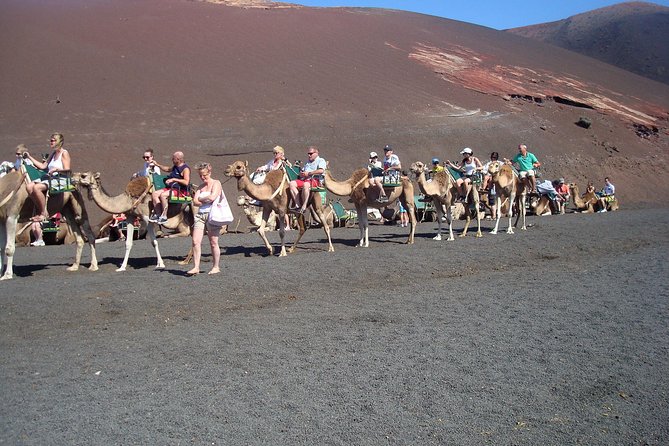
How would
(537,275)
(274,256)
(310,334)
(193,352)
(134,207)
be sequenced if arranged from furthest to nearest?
(274,256) → (134,207) → (537,275) → (310,334) → (193,352)

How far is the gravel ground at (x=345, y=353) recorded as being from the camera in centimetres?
644

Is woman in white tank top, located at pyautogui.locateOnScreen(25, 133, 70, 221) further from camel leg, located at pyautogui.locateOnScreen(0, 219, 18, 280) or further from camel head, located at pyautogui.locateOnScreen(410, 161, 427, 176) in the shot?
camel head, located at pyautogui.locateOnScreen(410, 161, 427, 176)

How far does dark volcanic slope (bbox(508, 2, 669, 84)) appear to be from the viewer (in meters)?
100

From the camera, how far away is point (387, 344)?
29.2ft

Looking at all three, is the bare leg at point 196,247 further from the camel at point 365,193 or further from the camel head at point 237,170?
the camel at point 365,193

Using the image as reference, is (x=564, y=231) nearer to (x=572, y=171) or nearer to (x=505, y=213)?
(x=505, y=213)

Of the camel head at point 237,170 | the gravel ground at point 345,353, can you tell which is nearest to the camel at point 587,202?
the gravel ground at point 345,353

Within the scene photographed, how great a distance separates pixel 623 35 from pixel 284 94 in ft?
264

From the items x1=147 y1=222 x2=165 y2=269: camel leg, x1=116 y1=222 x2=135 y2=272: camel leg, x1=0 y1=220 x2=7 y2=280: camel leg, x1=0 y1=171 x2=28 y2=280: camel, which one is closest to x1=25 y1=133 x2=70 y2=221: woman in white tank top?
x1=0 y1=171 x2=28 y2=280: camel

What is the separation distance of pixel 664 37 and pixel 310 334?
364 feet

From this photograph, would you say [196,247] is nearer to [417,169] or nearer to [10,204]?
[10,204]

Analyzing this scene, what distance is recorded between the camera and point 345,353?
8555 millimetres

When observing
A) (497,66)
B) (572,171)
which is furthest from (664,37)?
(572,171)

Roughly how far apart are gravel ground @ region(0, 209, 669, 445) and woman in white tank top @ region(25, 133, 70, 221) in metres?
1.38
